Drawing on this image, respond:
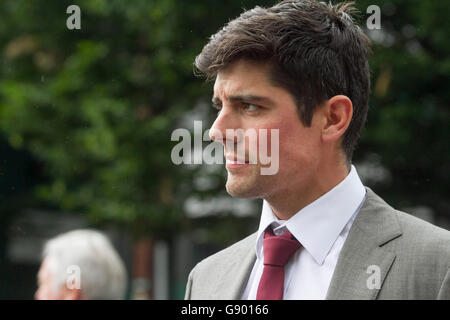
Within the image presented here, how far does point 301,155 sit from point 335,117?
179mm

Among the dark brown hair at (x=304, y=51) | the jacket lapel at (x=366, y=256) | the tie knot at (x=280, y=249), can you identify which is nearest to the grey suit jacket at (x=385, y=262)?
the jacket lapel at (x=366, y=256)

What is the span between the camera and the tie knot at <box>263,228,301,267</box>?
209 cm

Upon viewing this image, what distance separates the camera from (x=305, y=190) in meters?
2.14

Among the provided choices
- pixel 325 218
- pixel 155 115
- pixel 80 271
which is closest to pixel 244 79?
pixel 325 218

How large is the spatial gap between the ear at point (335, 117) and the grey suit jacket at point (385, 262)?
0.20 metres

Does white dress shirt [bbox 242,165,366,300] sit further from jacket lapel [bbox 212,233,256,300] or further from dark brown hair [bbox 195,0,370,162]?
dark brown hair [bbox 195,0,370,162]

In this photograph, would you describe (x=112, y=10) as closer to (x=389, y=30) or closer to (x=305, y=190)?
(x=389, y=30)

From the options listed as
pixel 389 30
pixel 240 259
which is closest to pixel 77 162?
pixel 389 30

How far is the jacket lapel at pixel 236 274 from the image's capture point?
213 centimetres

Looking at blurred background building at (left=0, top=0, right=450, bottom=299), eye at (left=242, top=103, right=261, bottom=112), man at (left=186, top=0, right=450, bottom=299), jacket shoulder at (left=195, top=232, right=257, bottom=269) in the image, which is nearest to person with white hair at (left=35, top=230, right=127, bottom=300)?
jacket shoulder at (left=195, top=232, right=257, bottom=269)

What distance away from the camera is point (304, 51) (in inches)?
84.5
